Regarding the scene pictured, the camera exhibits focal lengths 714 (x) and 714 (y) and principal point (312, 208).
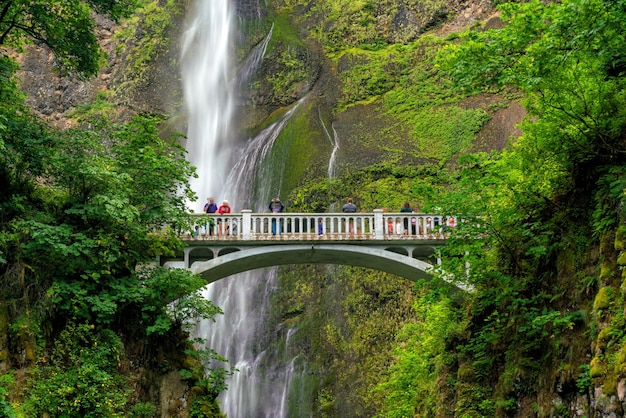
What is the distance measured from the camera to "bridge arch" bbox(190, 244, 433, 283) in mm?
20578

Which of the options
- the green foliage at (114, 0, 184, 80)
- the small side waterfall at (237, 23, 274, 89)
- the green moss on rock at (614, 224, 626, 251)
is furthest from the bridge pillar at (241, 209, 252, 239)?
the green foliage at (114, 0, 184, 80)

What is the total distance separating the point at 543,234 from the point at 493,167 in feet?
5.04

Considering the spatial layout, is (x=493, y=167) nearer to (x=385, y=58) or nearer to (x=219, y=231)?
(x=219, y=231)

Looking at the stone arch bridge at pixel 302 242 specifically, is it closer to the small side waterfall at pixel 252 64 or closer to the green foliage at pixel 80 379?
the green foliage at pixel 80 379

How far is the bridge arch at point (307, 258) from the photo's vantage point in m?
20.6

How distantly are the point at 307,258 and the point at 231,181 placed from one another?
15.3m

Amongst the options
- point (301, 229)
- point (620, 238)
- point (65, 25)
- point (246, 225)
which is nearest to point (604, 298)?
point (620, 238)

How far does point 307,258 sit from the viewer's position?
2183 cm

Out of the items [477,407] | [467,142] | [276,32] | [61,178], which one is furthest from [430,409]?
[276,32]

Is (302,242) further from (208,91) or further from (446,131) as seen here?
(208,91)

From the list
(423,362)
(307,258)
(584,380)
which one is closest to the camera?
(584,380)

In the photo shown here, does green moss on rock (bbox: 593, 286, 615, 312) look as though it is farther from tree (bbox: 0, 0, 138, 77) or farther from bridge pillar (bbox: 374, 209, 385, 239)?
tree (bbox: 0, 0, 138, 77)

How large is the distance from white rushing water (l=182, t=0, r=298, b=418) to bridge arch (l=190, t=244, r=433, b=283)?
2900 mm

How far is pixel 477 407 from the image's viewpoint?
1477cm
